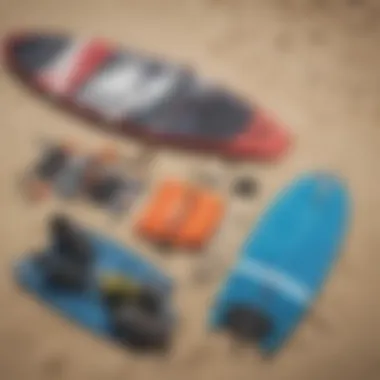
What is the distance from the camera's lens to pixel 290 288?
4.51ft

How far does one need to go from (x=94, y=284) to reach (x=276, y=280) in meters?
0.30

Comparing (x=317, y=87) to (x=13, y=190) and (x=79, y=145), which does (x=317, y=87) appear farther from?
(x=13, y=190)

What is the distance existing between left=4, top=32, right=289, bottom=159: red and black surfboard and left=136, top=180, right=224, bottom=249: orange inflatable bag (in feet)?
0.41

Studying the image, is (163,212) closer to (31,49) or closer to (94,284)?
(94,284)

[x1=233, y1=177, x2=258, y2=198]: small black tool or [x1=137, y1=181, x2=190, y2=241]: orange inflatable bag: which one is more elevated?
[x1=233, y1=177, x2=258, y2=198]: small black tool

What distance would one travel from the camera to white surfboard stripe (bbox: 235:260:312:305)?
1367mm

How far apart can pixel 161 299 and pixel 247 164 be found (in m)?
0.36

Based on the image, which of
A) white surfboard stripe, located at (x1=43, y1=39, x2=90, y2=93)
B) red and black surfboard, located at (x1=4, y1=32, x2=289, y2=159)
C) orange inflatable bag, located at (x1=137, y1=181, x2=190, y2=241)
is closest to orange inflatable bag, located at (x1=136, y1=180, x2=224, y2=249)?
orange inflatable bag, located at (x1=137, y1=181, x2=190, y2=241)

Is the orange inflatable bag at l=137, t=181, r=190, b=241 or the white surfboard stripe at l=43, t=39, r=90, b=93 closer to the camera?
the orange inflatable bag at l=137, t=181, r=190, b=241

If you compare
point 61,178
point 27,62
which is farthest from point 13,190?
point 27,62

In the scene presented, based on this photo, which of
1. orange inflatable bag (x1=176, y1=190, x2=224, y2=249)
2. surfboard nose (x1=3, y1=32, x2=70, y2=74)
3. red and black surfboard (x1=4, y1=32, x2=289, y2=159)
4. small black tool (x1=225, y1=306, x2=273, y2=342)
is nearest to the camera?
small black tool (x1=225, y1=306, x2=273, y2=342)

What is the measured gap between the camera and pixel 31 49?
1.79m

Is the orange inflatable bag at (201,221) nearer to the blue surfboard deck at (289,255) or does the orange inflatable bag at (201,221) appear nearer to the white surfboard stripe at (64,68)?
the blue surfboard deck at (289,255)

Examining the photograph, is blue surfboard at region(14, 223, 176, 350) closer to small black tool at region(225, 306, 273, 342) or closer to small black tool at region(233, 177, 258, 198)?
small black tool at region(225, 306, 273, 342)
